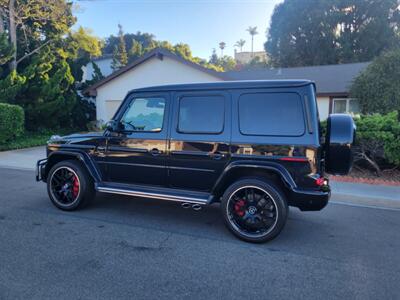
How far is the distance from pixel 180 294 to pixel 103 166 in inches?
107

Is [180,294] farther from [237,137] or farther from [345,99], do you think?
[345,99]

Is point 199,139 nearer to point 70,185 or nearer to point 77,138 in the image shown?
point 77,138

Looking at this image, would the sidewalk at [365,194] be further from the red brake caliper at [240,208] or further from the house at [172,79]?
the house at [172,79]

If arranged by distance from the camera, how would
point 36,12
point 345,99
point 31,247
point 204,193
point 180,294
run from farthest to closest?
1. point 36,12
2. point 345,99
3. point 204,193
4. point 31,247
5. point 180,294

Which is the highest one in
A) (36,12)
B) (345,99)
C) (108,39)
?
(108,39)

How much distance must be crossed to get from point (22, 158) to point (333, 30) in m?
30.2

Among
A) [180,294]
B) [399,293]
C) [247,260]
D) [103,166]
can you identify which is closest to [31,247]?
[103,166]

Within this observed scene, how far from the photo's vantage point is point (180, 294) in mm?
2867

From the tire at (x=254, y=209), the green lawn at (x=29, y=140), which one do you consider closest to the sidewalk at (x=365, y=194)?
the tire at (x=254, y=209)

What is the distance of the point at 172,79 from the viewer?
48.4ft

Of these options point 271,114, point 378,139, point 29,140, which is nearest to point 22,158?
point 29,140

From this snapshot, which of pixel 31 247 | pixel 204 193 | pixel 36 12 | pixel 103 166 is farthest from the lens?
pixel 36 12

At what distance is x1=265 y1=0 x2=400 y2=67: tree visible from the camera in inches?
1121

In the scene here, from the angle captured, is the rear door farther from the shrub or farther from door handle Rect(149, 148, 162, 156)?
the shrub
